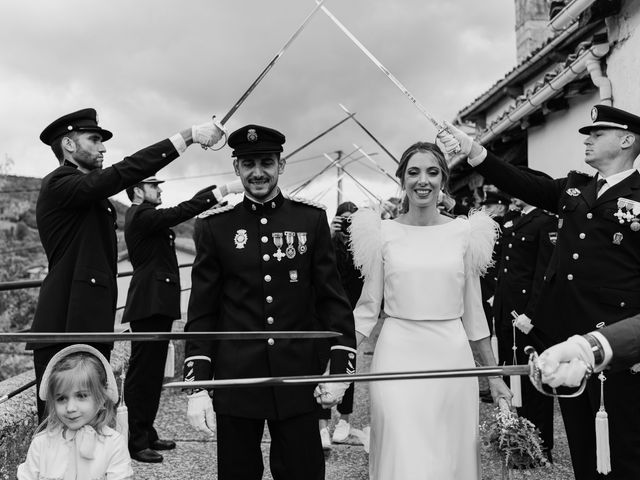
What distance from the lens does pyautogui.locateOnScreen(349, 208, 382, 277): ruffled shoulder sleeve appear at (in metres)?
3.54

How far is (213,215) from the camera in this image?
3.14 metres

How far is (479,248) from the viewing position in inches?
139

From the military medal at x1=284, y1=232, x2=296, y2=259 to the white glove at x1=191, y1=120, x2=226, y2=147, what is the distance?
2.66 feet

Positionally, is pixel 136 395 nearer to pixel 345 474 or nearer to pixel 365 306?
pixel 345 474

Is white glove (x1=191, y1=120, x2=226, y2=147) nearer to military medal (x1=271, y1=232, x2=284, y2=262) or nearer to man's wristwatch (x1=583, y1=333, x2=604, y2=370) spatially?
military medal (x1=271, y1=232, x2=284, y2=262)

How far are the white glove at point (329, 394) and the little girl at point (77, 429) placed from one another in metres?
0.86

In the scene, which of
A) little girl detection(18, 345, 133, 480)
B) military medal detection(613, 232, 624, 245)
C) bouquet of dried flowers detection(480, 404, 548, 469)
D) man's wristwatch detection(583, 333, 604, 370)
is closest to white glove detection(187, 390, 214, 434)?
little girl detection(18, 345, 133, 480)

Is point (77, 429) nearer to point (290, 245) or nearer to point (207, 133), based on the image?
point (290, 245)

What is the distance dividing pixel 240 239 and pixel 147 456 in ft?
8.38

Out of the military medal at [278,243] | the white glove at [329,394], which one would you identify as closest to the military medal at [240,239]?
the military medal at [278,243]

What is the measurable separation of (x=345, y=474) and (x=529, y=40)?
10982 mm

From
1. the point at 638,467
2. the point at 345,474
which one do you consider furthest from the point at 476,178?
the point at 638,467

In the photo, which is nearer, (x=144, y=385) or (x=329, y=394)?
(x=329, y=394)

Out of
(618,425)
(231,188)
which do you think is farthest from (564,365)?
(231,188)
